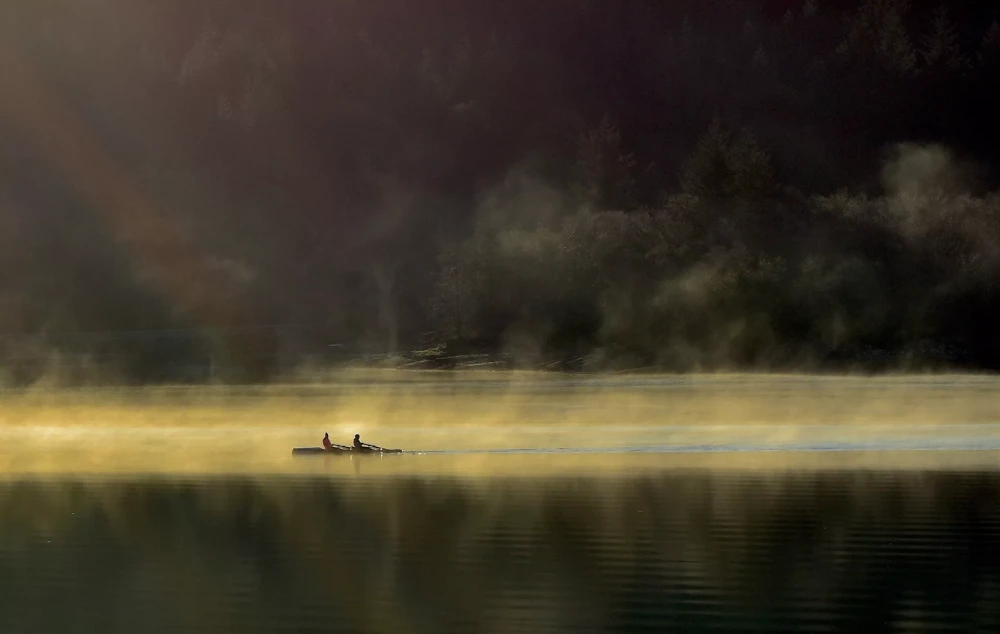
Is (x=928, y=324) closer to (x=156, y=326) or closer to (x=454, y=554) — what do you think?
(x=156, y=326)

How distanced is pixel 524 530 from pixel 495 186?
11131 centimetres

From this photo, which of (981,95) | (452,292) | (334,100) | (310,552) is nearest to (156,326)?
(452,292)

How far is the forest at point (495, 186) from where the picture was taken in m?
99.1

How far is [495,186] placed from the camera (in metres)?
146

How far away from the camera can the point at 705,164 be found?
381ft

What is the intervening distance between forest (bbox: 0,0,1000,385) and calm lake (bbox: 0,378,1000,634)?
953 inches

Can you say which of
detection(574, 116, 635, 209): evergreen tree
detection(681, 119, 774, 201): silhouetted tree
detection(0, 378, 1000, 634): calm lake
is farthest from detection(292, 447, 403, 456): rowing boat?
detection(574, 116, 635, 209): evergreen tree

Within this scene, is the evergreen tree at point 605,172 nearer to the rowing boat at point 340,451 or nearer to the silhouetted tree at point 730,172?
the silhouetted tree at point 730,172

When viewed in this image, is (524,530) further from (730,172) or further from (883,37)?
(883,37)

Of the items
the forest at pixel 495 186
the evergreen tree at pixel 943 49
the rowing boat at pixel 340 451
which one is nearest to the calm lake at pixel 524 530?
the rowing boat at pixel 340 451

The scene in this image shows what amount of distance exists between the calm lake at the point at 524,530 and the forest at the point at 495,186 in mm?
24211

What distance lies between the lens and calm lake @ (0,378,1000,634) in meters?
25.1

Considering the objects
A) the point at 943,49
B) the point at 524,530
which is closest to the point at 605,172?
the point at 943,49

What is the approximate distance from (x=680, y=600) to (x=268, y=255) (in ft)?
379
